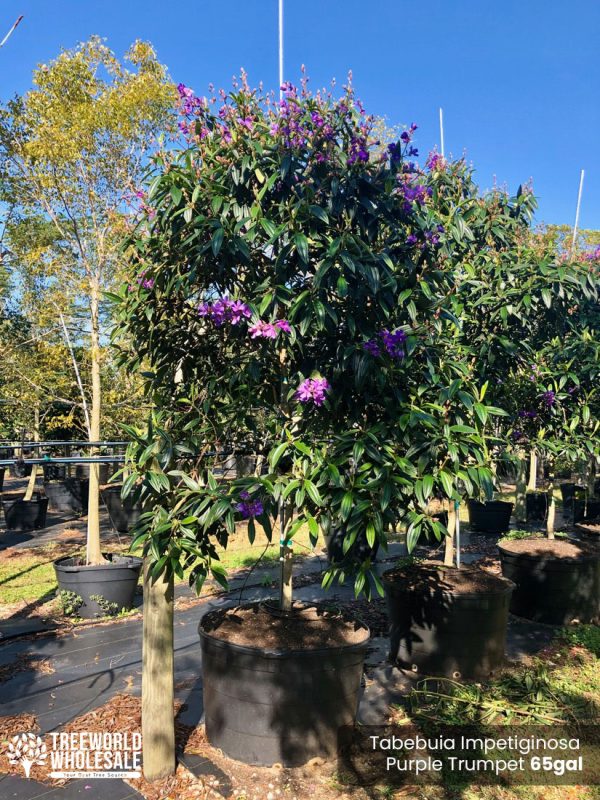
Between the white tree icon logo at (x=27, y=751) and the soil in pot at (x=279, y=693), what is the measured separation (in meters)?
0.83

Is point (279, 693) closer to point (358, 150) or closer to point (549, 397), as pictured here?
point (358, 150)

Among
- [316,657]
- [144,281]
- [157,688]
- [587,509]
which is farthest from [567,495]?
[144,281]

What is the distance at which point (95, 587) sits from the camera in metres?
5.39

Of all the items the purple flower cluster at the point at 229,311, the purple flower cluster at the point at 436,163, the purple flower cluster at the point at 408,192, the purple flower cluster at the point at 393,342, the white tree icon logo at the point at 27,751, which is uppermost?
the purple flower cluster at the point at 436,163

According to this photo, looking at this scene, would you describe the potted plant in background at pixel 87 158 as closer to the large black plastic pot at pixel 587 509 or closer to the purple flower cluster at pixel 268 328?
the purple flower cluster at pixel 268 328

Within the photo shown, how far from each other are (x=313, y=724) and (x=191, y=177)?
9.01 feet

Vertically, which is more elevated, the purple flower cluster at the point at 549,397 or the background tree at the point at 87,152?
the background tree at the point at 87,152

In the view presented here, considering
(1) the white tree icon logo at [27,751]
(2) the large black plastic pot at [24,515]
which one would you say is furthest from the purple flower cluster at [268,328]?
(2) the large black plastic pot at [24,515]

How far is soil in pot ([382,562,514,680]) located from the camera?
4164 millimetres

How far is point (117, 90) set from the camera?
20.2 feet

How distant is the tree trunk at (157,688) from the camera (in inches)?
107

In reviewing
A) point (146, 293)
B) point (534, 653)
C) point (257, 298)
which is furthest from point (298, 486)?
point (534, 653)

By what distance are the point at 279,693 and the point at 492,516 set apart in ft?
27.4

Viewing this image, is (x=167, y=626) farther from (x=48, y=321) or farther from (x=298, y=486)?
(x=48, y=321)
